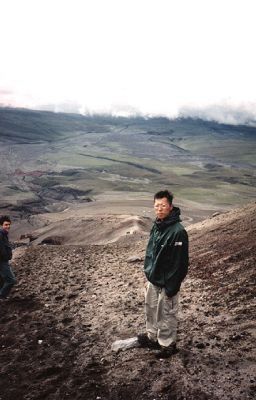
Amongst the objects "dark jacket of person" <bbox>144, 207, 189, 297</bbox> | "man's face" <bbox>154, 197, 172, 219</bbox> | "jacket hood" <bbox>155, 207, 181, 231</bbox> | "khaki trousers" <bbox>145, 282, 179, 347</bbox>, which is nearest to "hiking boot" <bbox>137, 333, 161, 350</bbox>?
"khaki trousers" <bbox>145, 282, 179, 347</bbox>

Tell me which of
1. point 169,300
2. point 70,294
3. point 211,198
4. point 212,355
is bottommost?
point 211,198

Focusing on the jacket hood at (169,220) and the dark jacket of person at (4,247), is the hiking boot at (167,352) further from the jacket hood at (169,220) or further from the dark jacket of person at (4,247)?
the dark jacket of person at (4,247)

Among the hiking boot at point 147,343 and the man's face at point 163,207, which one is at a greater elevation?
the man's face at point 163,207

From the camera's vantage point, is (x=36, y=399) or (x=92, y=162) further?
(x=92, y=162)

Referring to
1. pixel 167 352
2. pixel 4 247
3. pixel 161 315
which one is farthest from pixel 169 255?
pixel 4 247

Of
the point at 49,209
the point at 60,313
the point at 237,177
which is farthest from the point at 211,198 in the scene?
the point at 60,313

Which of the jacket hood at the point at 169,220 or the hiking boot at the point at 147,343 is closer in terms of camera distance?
the jacket hood at the point at 169,220

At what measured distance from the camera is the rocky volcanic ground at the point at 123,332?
18.8ft

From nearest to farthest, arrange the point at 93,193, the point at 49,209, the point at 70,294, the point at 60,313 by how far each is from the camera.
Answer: the point at 60,313 < the point at 70,294 < the point at 49,209 < the point at 93,193

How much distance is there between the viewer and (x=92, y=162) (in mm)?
150875

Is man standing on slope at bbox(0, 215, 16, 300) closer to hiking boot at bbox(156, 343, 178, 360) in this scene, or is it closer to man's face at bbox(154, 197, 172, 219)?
man's face at bbox(154, 197, 172, 219)

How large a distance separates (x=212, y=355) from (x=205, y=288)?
3.61 m

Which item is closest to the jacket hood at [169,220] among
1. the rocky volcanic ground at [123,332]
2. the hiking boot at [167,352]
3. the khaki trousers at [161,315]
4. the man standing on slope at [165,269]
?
the man standing on slope at [165,269]

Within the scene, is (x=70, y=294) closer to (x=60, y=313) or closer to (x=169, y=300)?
(x=60, y=313)
